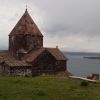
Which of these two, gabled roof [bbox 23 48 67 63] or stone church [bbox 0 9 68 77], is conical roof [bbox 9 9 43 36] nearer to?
stone church [bbox 0 9 68 77]

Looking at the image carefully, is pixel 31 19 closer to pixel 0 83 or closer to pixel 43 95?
pixel 0 83

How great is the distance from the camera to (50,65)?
4847cm

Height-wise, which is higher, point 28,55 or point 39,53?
point 39,53

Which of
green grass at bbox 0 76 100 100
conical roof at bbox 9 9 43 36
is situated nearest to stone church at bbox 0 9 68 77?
conical roof at bbox 9 9 43 36

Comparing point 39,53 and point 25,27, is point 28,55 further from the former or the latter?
point 25,27

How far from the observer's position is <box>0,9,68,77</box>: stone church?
45.7 meters

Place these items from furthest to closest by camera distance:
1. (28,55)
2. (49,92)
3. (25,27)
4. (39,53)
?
(25,27)
(28,55)
(39,53)
(49,92)

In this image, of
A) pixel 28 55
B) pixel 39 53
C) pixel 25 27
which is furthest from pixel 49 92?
pixel 25 27

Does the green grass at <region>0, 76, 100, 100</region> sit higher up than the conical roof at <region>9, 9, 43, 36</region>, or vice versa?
the conical roof at <region>9, 9, 43, 36</region>

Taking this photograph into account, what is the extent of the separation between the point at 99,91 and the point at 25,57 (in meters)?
25.5

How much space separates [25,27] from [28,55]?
4100 mm

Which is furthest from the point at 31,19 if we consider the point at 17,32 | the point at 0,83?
the point at 0,83

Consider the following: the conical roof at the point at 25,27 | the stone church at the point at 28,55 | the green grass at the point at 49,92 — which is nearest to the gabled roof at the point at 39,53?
the stone church at the point at 28,55

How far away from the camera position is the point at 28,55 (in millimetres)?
48688
